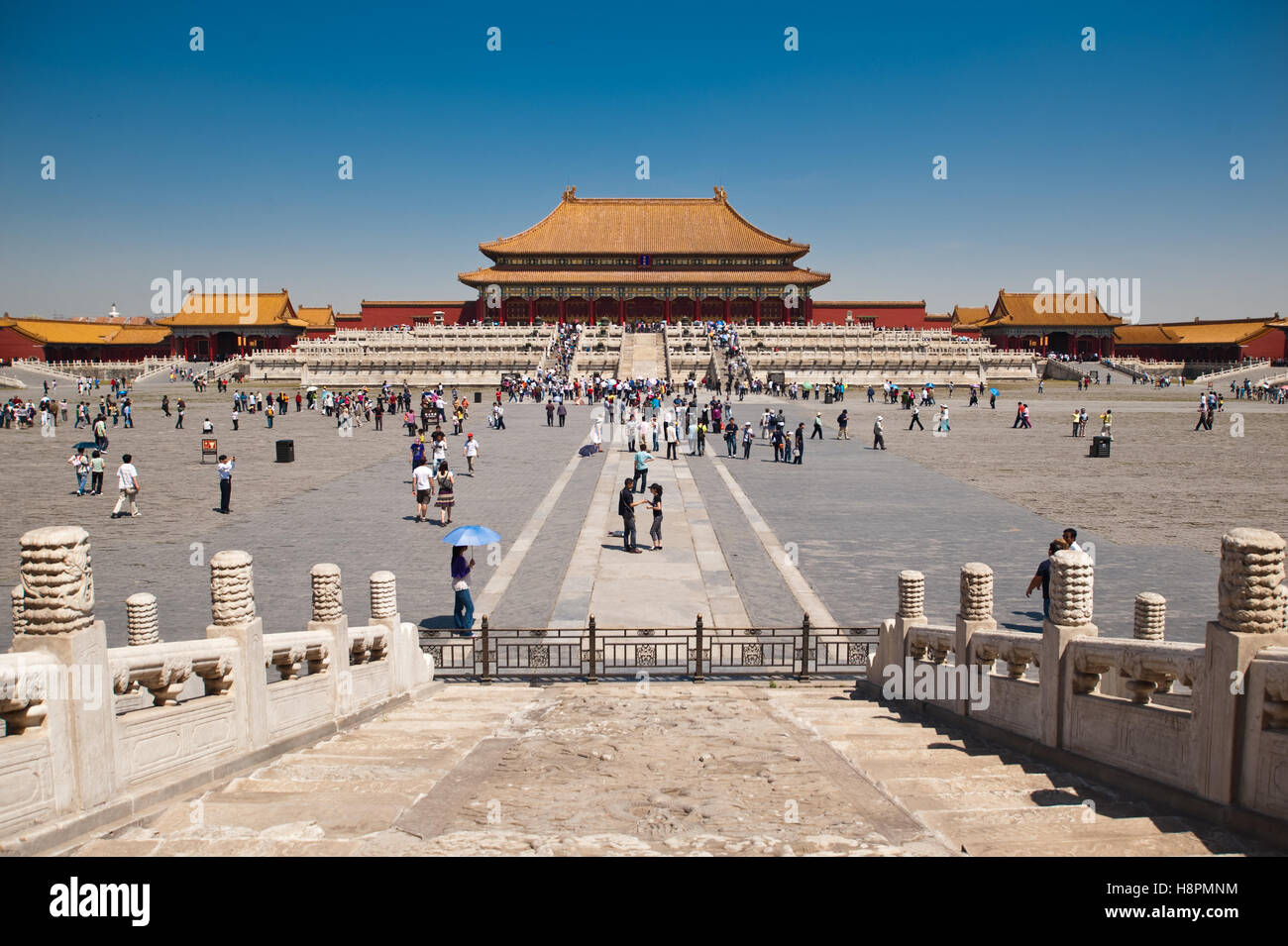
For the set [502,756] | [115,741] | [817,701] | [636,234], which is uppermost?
[636,234]

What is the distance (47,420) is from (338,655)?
36761mm

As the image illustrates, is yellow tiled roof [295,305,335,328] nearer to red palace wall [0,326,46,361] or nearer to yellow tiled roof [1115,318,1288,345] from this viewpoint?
red palace wall [0,326,46,361]

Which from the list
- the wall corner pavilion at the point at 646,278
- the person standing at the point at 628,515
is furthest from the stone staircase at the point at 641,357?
the person standing at the point at 628,515

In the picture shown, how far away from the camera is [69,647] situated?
4.61 metres

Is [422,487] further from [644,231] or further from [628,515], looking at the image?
[644,231]

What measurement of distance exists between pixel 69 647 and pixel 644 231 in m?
88.4

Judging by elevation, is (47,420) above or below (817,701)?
above

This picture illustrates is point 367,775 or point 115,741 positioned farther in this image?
point 367,775

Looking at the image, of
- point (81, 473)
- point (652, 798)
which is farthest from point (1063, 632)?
point (81, 473)

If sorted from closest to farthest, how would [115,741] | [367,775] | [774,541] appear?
[115,741] < [367,775] < [774,541]

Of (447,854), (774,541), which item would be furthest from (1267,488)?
(447,854)

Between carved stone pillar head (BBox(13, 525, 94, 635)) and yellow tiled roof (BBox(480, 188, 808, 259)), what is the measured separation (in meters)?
83.0

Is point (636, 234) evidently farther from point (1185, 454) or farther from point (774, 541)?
point (774, 541)

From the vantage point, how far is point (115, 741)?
496 centimetres
